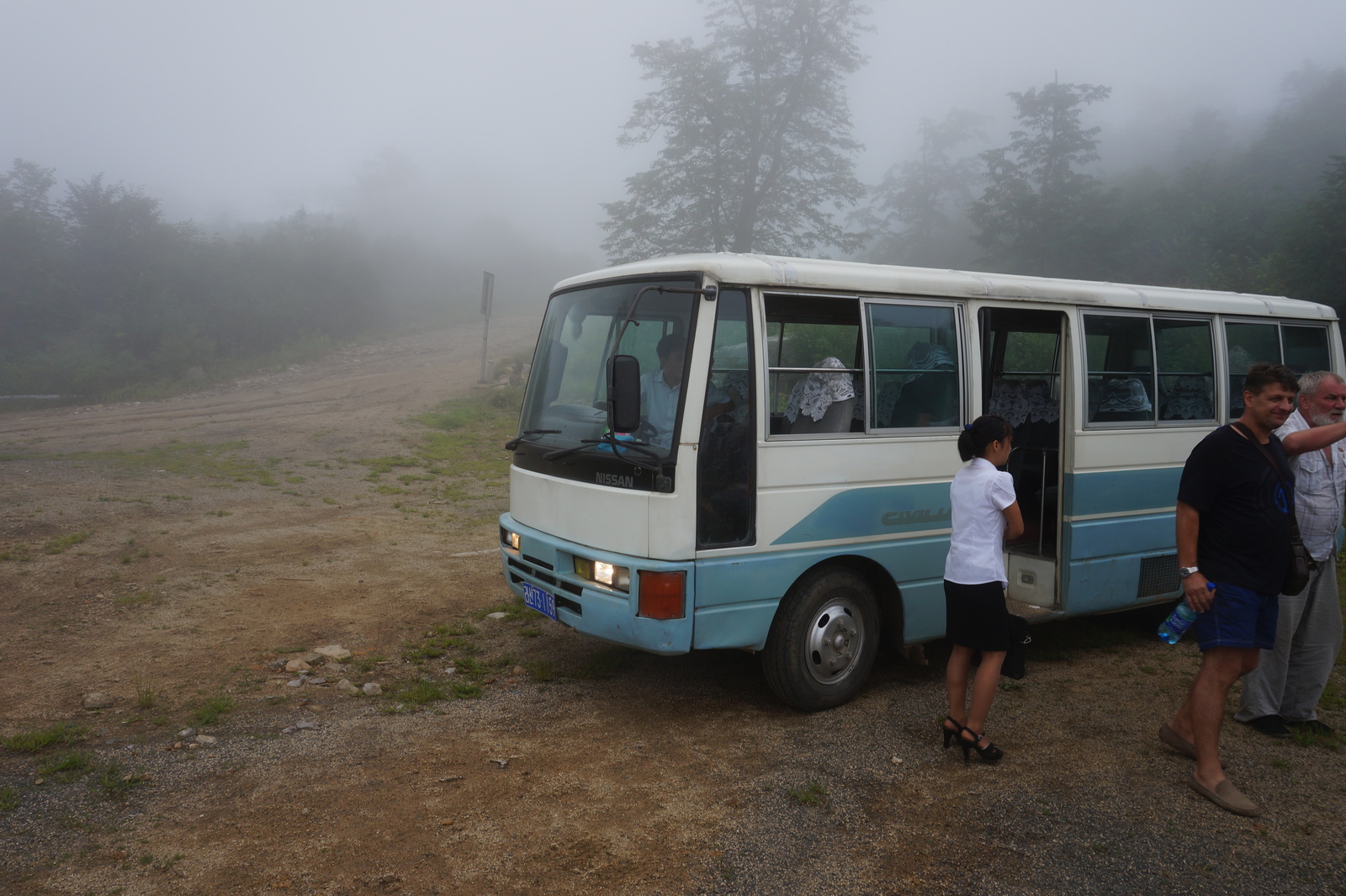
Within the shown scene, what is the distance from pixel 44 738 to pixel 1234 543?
5800 millimetres

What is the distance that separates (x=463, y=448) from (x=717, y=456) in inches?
448

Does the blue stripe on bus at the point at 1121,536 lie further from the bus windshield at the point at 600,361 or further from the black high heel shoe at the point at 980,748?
the bus windshield at the point at 600,361

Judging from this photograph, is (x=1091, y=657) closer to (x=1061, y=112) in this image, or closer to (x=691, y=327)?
(x=691, y=327)

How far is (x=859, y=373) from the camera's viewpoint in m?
4.98

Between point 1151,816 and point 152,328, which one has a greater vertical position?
point 152,328

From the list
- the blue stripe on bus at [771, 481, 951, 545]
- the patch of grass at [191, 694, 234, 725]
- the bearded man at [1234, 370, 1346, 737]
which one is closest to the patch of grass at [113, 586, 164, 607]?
the patch of grass at [191, 694, 234, 725]

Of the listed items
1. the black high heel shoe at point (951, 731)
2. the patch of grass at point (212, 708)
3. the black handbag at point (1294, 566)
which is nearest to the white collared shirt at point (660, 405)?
the black high heel shoe at point (951, 731)

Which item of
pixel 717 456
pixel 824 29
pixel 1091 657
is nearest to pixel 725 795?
pixel 717 456

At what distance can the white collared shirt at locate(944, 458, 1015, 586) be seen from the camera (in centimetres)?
418

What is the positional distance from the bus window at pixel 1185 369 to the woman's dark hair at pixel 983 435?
270 cm

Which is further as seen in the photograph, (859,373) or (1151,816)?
(859,373)

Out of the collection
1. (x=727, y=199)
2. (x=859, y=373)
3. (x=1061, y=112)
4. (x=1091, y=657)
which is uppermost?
(x=1061, y=112)

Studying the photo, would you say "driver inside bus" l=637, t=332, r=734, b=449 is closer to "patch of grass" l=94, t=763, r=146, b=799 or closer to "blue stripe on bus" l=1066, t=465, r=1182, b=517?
"blue stripe on bus" l=1066, t=465, r=1182, b=517

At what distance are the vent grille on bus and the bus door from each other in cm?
60
